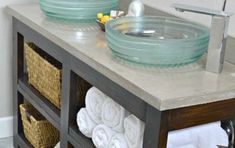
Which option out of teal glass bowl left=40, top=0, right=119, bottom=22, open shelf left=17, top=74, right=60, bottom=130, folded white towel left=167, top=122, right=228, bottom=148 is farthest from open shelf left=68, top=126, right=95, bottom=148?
teal glass bowl left=40, top=0, right=119, bottom=22

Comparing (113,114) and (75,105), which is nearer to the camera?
(113,114)

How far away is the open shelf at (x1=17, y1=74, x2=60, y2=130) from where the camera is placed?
6.59 feet

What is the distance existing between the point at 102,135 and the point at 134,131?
0.64ft

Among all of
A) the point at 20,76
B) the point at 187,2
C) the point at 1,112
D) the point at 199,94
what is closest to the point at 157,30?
the point at 187,2

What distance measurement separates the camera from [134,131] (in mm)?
1497

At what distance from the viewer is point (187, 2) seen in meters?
1.85

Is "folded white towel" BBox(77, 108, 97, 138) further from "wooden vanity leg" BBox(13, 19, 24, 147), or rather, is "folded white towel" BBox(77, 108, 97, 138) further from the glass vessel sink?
"wooden vanity leg" BBox(13, 19, 24, 147)

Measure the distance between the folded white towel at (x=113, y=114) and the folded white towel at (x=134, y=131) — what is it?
0.04m

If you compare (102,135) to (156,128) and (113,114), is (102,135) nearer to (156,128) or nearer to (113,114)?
(113,114)

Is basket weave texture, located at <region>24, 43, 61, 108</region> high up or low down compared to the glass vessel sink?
down

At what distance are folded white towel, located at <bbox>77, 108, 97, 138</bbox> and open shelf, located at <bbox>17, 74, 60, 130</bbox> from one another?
215mm

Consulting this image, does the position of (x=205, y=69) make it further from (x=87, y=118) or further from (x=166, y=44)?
(x=87, y=118)

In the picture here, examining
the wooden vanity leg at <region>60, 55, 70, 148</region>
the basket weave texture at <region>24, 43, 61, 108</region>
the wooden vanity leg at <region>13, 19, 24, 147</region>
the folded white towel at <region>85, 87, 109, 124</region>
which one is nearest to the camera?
the folded white towel at <region>85, 87, 109, 124</region>

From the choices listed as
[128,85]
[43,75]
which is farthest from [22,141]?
[128,85]
